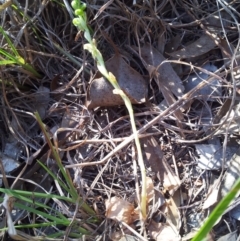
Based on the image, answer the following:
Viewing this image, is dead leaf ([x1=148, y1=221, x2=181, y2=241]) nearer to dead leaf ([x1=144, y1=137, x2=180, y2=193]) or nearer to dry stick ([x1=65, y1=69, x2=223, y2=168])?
dead leaf ([x1=144, y1=137, x2=180, y2=193])

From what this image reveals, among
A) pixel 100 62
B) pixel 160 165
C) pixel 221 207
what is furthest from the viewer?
pixel 160 165

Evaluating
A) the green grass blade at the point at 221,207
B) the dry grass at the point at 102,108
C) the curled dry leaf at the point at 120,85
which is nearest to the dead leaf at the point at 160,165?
the dry grass at the point at 102,108

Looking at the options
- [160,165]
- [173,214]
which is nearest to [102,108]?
[160,165]

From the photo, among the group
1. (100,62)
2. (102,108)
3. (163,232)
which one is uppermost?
(100,62)

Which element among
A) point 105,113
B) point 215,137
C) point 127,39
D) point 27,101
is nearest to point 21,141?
point 27,101

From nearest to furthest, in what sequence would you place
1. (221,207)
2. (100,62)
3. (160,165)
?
(221,207)
(100,62)
(160,165)

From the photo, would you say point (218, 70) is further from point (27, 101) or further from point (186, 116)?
point (27, 101)

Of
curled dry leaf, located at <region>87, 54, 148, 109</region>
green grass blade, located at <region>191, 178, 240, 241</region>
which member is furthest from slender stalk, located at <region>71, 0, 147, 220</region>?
green grass blade, located at <region>191, 178, 240, 241</region>

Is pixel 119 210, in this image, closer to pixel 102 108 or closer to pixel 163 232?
pixel 163 232
